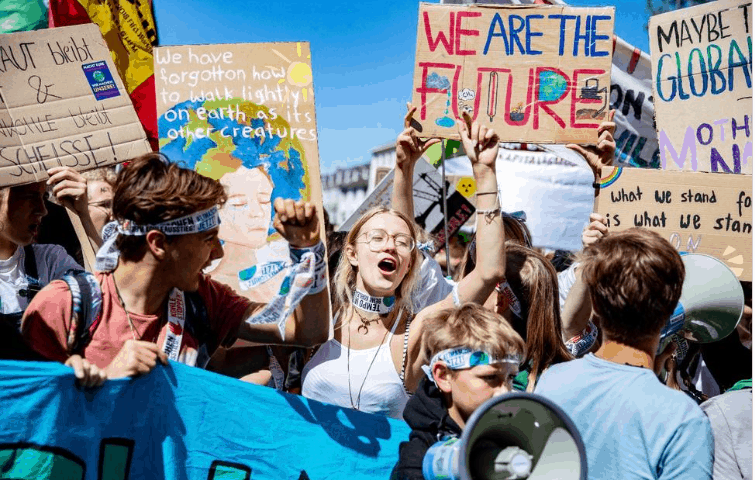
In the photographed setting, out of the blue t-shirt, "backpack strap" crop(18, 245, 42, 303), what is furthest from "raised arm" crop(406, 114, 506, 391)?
"backpack strap" crop(18, 245, 42, 303)

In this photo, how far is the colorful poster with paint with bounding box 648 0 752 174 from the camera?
402 centimetres

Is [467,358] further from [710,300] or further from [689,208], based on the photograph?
[689,208]

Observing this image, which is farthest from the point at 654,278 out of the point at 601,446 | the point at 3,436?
the point at 3,436

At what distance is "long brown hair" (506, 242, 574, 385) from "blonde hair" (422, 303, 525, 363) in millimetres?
620

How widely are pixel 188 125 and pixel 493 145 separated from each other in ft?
4.03

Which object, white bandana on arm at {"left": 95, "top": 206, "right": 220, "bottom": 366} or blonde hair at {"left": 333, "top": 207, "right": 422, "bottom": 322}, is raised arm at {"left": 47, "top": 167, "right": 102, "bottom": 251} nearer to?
white bandana on arm at {"left": 95, "top": 206, "right": 220, "bottom": 366}

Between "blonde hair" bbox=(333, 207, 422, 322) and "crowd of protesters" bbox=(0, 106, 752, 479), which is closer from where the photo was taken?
"crowd of protesters" bbox=(0, 106, 752, 479)

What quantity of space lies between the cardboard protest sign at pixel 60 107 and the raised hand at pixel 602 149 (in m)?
1.96

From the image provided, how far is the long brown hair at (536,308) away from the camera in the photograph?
126 inches

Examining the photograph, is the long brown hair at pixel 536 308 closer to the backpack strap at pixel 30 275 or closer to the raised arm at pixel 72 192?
the raised arm at pixel 72 192

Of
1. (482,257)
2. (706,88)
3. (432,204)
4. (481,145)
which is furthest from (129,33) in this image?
(706,88)

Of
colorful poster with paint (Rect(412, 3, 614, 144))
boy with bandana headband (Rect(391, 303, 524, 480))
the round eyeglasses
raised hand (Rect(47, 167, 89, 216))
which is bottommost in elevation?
boy with bandana headband (Rect(391, 303, 524, 480))

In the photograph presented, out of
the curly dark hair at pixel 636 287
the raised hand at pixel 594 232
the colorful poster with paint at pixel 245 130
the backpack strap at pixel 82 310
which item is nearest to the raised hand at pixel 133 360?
the backpack strap at pixel 82 310

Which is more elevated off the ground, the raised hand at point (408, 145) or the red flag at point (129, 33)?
the red flag at point (129, 33)
